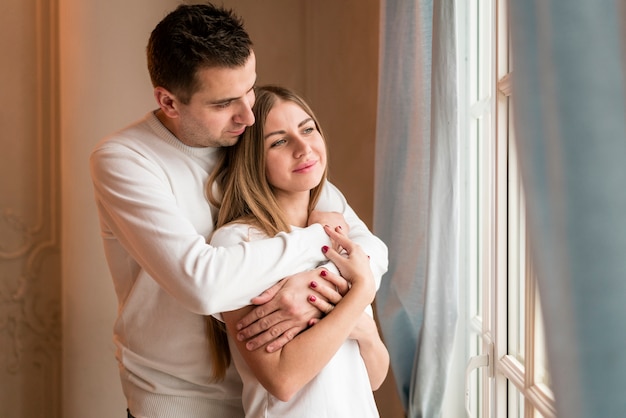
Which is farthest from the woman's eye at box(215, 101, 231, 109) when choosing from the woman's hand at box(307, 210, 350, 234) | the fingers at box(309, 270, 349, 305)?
the fingers at box(309, 270, 349, 305)

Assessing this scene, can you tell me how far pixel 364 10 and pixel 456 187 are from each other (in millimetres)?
1268

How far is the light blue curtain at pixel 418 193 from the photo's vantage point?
1.75 m

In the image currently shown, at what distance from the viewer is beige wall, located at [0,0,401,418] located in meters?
2.90

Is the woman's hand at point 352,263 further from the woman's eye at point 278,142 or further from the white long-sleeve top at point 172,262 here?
the woman's eye at point 278,142

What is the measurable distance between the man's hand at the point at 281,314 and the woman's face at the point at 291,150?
282 millimetres

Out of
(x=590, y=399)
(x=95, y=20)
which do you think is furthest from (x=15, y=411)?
(x=590, y=399)

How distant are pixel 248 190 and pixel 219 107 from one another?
0.21m

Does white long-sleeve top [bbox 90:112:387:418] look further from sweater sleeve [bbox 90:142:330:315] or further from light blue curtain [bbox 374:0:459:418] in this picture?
light blue curtain [bbox 374:0:459:418]

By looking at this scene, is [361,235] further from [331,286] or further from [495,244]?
[495,244]

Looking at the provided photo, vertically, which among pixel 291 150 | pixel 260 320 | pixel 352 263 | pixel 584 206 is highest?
pixel 291 150

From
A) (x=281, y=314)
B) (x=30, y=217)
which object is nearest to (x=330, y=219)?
(x=281, y=314)

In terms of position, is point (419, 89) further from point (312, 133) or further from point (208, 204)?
point (208, 204)

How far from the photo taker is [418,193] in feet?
6.34

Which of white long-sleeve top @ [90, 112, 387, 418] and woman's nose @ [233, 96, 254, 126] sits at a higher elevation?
woman's nose @ [233, 96, 254, 126]
